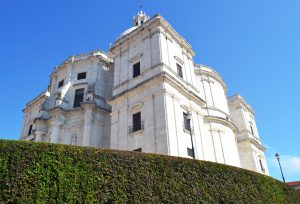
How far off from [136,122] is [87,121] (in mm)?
8307

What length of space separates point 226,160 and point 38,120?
23.3 meters

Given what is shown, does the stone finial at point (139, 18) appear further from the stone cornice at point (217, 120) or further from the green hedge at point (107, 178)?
the green hedge at point (107, 178)

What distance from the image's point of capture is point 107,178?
12.7m

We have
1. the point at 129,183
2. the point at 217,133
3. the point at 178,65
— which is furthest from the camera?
the point at 217,133

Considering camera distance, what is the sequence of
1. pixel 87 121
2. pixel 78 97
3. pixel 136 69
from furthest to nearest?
pixel 78 97 → pixel 87 121 → pixel 136 69

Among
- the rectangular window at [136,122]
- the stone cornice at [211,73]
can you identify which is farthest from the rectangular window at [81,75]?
the stone cornice at [211,73]

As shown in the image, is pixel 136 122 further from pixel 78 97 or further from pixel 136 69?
pixel 78 97

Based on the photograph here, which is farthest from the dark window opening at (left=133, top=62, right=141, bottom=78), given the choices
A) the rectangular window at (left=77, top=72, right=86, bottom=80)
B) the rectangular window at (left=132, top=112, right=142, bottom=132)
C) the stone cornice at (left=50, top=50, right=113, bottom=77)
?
the rectangular window at (left=77, top=72, right=86, bottom=80)

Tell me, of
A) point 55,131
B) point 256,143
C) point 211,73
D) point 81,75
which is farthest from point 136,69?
point 256,143

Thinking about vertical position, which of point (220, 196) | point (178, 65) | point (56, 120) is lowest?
point (220, 196)

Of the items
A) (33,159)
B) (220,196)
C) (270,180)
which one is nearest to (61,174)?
(33,159)

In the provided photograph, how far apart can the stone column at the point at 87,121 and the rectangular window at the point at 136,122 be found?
24.4 feet

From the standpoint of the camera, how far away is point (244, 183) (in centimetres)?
1675

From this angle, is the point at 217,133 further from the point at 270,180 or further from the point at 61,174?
the point at 61,174
